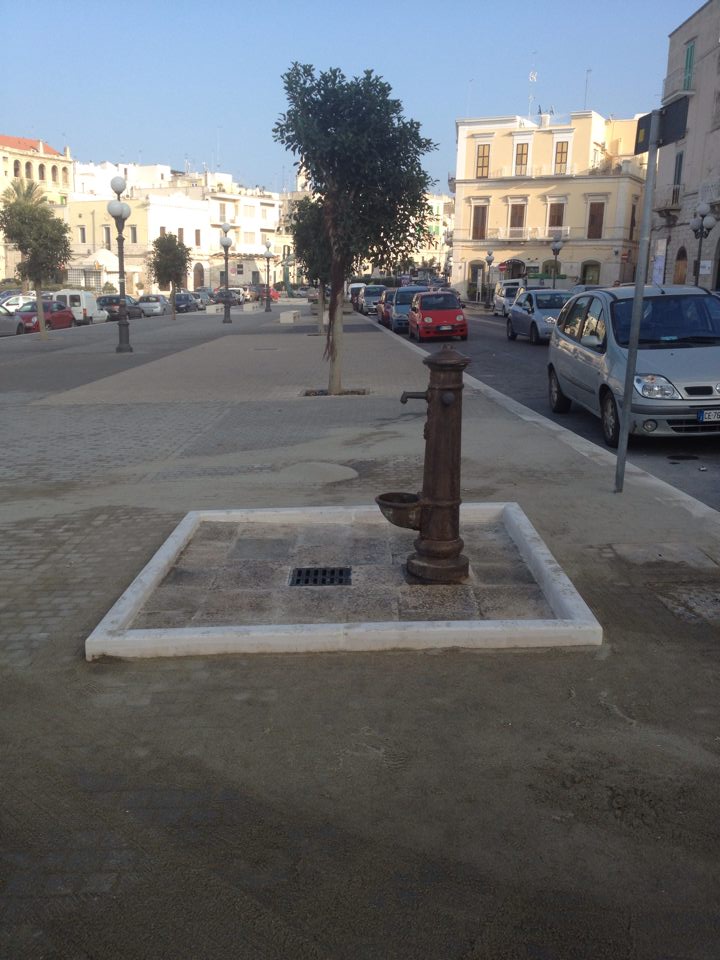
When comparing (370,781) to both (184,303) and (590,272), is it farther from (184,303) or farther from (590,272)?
(590,272)

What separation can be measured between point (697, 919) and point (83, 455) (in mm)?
7834

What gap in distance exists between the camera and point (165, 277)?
176 ft

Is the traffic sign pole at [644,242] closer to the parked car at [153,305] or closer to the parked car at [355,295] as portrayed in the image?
the parked car at [153,305]

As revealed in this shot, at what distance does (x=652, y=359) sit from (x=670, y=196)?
123ft

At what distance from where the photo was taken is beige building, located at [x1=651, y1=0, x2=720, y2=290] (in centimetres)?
3659

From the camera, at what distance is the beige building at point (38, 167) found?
81.9 metres

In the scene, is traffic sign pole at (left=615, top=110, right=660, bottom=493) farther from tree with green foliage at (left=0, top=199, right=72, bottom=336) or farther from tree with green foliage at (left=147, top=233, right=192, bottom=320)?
tree with green foliage at (left=147, top=233, right=192, bottom=320)

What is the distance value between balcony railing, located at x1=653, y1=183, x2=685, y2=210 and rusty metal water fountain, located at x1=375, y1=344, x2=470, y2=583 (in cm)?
4112

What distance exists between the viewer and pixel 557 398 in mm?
11727

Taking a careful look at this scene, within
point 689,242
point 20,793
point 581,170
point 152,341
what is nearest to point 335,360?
point 20,793

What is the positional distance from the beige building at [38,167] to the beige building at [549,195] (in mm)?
40971

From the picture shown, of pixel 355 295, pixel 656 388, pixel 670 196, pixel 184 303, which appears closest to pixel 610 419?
pixel 656 388

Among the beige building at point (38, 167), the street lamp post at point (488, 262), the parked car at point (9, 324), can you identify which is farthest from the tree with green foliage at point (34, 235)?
the beige building at point (38, 167)

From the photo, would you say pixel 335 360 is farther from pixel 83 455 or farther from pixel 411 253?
pixel 83 455
